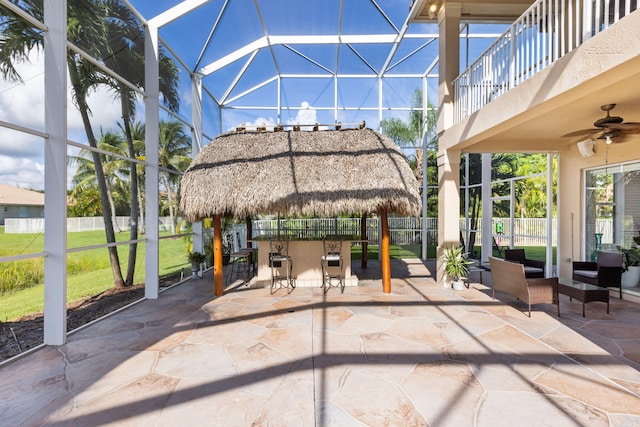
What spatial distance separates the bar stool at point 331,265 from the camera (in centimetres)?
743

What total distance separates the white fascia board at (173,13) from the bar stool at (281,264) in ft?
18.0

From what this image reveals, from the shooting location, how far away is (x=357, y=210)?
7.06 metres

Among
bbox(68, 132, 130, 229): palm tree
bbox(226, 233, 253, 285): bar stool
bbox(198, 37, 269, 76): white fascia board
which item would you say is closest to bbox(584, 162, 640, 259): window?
bbox(226, 233, 253, 285): bar stool

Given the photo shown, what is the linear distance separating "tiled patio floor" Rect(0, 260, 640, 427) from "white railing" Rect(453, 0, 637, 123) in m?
3.88

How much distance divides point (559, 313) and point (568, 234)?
10.7 feet

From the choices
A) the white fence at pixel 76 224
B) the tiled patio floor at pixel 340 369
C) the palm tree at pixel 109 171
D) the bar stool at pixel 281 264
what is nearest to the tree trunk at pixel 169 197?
the white fence at pixel 76 224

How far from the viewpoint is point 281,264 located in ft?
25.9

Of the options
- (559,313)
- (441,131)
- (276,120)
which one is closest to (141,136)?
(276,120)

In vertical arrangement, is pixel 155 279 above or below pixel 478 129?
below

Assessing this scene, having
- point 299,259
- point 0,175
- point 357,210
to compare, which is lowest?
point 299,259

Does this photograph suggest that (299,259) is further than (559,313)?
Yes

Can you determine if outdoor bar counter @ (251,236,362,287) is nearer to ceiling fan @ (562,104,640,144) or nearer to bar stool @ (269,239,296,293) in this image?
bar stool @ (269,239,296,293)

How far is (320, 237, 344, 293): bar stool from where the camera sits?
293 inches

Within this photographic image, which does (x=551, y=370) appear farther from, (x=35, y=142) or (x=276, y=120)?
(x=276, y=120)
